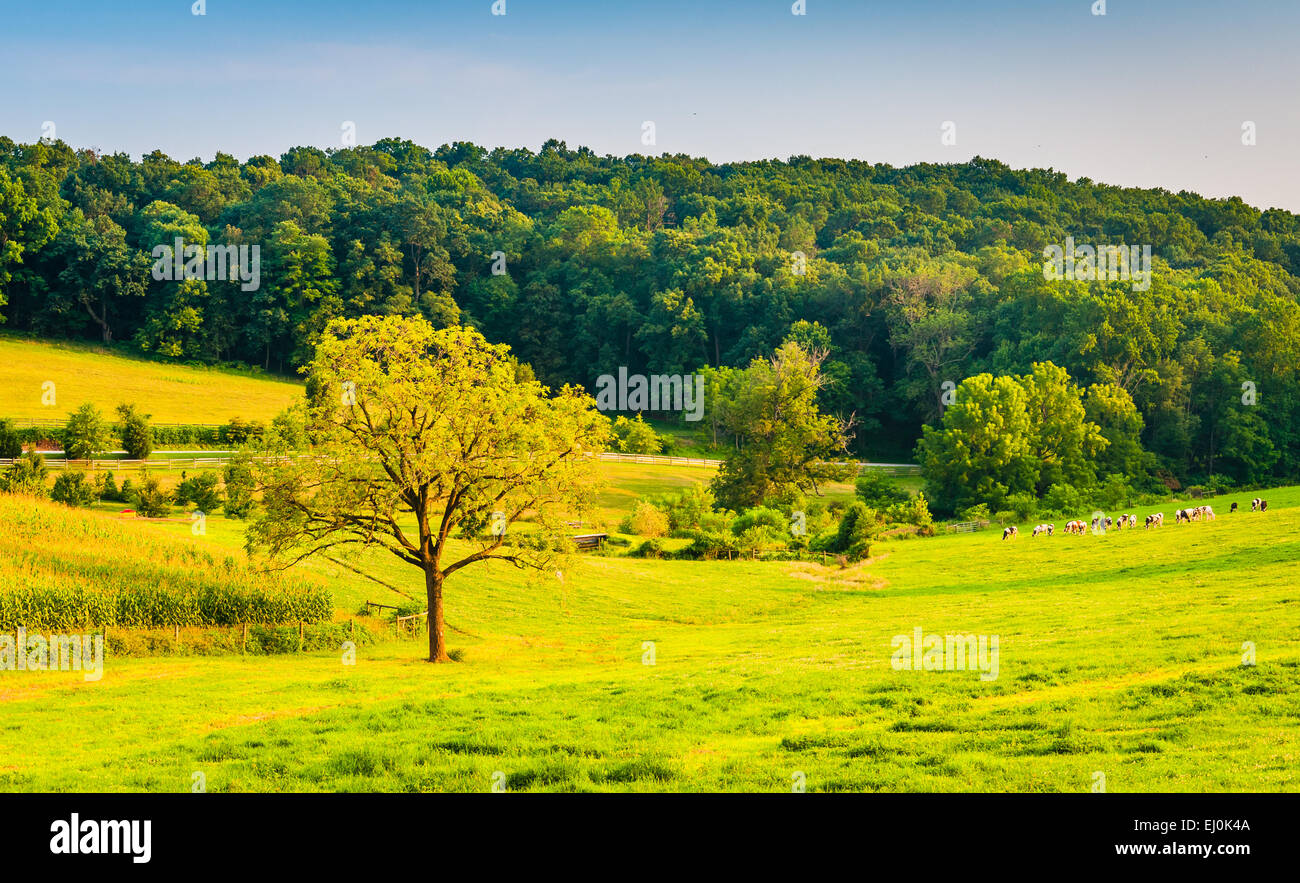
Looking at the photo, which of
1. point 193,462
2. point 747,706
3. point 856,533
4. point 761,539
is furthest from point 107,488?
point 747,706

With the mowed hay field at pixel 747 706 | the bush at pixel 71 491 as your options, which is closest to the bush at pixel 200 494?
the bush at pixel 71 491

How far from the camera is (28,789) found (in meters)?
14.5

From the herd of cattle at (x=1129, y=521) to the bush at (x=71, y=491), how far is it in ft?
147

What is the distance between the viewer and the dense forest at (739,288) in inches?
3590

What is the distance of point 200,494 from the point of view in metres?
53.8

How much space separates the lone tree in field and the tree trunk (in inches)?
1.4

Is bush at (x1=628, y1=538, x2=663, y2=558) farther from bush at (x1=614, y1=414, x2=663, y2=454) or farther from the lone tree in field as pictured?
bush at (x1=614, y1=414, x2=663, y2=454)

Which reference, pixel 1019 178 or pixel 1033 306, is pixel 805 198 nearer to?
pixel 1019 178

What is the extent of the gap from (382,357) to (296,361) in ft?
294

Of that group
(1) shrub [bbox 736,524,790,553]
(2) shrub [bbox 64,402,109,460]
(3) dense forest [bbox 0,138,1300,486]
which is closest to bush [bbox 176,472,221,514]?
(2) shrub [bbox 64,402,109,460]

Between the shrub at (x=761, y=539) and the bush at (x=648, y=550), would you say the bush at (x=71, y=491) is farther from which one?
the shrub at (x=761, y=539)

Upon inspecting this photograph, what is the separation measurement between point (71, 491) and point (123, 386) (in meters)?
50.2

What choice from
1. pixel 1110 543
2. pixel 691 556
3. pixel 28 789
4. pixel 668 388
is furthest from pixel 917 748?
pixel 668 388

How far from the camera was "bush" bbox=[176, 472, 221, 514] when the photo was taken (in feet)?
176
